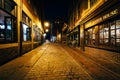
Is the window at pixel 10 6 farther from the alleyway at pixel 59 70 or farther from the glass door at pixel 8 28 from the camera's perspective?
the alleyway at pixel 59 70

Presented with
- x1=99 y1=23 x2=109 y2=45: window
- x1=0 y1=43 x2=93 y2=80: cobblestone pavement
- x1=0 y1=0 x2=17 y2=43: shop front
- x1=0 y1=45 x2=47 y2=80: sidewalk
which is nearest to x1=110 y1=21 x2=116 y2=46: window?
x1=99 y1=23 x2=109 y2=45: window

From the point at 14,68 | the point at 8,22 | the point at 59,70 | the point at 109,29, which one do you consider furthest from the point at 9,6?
the point at 109,29

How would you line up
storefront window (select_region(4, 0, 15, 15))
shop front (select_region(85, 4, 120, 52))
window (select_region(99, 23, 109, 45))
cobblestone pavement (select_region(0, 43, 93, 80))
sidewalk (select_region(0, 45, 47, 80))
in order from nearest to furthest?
cobblestone pavement (select_region(0, 43, 93, 80)) → sidewalk (select_region(0, 45, 47, 80)) → shop front (select_region(85, 4, 120, 52)) → storefront window (select_region(4, 0, 15, 15)) → window (select_region(99, 23, 109, 45))

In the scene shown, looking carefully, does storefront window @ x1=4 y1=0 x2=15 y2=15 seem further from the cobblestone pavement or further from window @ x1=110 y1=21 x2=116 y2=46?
window @ x1=110 y1=21 x2=116 y2=46

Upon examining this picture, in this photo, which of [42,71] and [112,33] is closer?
[42,71]

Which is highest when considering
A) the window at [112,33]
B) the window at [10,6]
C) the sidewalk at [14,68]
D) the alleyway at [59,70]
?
the window at [10,6]

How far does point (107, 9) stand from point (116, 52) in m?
3.13

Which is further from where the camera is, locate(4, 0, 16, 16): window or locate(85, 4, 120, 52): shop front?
locate(4, 0, 16, 16): window

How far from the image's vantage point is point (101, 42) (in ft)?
48.5

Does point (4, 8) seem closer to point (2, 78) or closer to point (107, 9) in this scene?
point (2, 78)

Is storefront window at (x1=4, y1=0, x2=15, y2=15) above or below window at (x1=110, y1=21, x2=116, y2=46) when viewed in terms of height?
above

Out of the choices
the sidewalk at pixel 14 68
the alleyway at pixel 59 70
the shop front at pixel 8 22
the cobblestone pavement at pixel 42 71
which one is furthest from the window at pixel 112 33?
the shop front at pixel 8 22

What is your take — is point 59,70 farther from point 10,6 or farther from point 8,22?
point 10,6

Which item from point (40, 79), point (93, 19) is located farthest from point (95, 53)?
point (40, 79)
